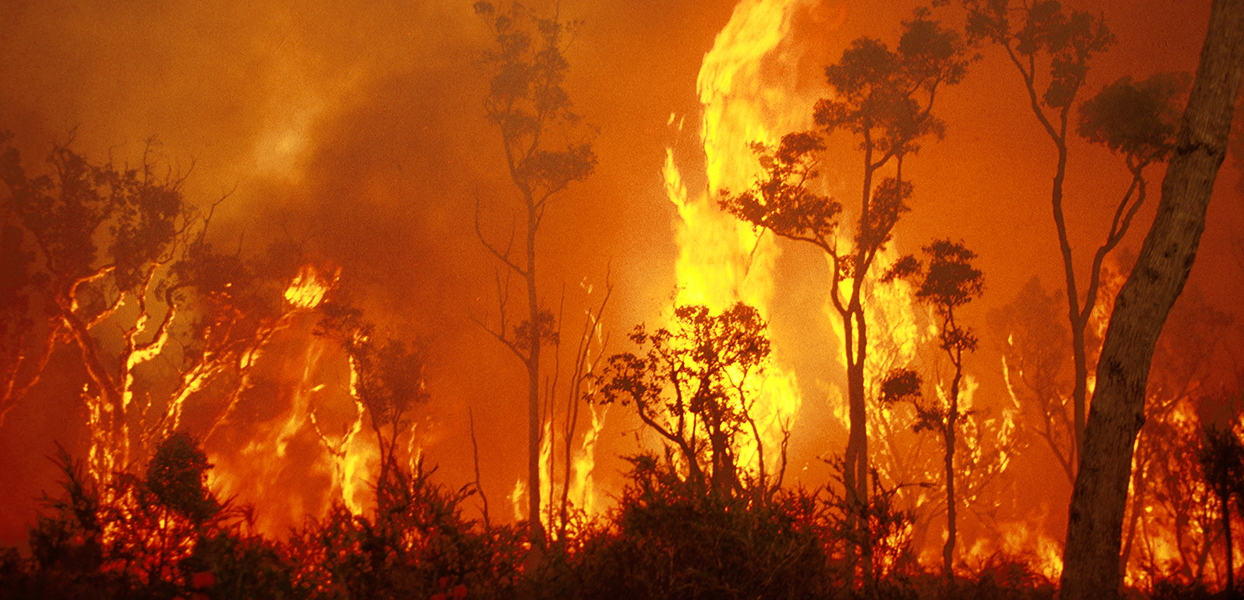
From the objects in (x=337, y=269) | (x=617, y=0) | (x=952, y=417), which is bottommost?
(x=952, y=417)

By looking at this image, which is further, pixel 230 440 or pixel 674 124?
pixel 674 124

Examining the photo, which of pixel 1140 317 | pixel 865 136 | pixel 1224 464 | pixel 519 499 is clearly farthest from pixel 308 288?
pixel 1224 464

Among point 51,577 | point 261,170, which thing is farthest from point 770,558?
point 261,170

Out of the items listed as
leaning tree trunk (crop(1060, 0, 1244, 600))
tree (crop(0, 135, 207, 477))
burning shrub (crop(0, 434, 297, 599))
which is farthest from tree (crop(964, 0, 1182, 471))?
tree (crop(0, 135, 207, 477))

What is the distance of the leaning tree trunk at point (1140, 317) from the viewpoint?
7957 mm

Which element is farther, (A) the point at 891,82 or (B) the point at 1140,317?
(A) the point at 891,82

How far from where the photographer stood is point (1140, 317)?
26.7ft

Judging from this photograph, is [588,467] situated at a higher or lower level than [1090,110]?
lower

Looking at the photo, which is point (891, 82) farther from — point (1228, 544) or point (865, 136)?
point (1228, 544)

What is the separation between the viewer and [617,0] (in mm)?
34594

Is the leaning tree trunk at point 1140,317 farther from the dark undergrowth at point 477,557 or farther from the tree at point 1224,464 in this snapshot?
the tree at point 1224,464

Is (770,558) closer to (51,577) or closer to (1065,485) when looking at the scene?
(51,577)

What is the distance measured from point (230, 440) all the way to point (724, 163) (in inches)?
950

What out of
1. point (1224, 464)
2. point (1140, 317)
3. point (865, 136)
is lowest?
point (1224, 464)
